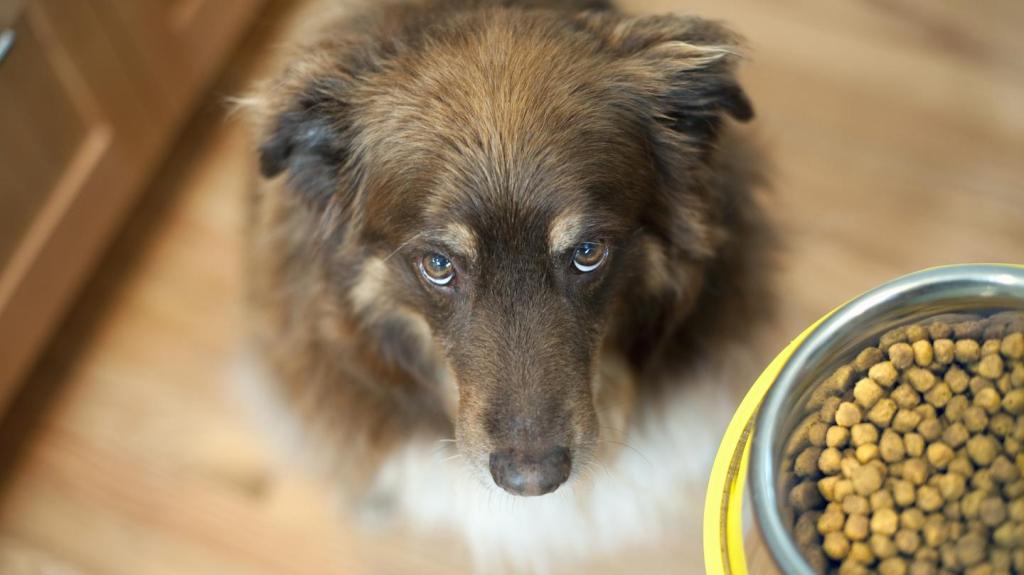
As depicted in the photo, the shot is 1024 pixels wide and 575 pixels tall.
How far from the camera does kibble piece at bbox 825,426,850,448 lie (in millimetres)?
968

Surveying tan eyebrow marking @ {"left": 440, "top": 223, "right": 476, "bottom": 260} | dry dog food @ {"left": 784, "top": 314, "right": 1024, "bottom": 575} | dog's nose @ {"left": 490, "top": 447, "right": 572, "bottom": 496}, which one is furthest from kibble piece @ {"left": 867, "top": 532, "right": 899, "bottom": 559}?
tan eyebrow marking @ {"left": 440, "top": 223, "right": 476, "bottom": 260}

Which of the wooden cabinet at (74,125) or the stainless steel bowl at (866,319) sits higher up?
the stainless steel bowl at (866,319)

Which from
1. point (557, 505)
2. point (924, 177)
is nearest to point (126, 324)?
point (557, 505)

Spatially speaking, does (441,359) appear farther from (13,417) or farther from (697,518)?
(13,417)

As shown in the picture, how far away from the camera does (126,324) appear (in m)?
2.07

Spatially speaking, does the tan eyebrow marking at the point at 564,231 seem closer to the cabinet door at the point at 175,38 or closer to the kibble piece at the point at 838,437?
the kibble piece at the point at 838,437

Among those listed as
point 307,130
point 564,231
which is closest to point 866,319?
point 564,231

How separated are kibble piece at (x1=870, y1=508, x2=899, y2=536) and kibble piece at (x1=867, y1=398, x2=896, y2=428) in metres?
0.08

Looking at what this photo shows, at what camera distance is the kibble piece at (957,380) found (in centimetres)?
96

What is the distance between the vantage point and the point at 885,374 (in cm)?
97

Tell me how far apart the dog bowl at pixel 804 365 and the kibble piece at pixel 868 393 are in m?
0.03

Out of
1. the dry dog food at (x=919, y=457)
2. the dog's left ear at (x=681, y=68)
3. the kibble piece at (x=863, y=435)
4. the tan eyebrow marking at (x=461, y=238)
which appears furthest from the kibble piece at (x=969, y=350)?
the tan eyebrow marking at (x=461, y=238)

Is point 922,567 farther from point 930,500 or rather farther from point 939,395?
point 939,395

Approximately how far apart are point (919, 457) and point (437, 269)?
574 millimetres
